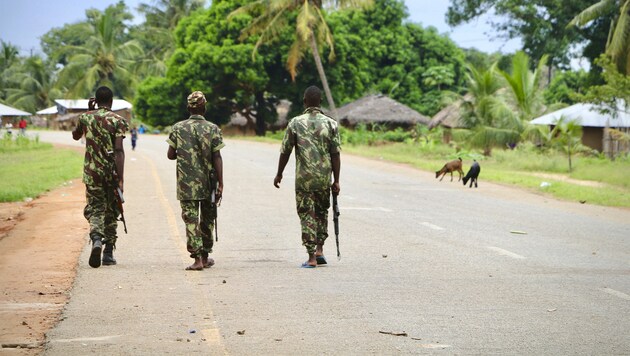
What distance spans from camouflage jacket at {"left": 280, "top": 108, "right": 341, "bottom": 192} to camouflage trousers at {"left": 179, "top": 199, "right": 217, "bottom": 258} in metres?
0.95

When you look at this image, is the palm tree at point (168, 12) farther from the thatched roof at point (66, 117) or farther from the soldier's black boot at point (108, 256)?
the soldier's black boot at point (108, 256)

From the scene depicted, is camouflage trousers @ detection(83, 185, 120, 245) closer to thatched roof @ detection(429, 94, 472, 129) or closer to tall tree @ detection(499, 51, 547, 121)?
tall tree @ detection(499, 51, 547, 121)

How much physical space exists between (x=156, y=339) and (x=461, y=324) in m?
2.17

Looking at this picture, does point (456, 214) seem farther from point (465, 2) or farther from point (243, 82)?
point (243, 82)

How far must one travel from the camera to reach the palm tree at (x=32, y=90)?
286 feet

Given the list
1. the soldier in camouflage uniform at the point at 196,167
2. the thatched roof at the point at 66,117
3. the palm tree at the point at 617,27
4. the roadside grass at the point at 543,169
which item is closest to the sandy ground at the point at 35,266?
the soldier in camouflage uniform at the point at 196,167

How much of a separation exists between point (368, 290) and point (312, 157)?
183cm

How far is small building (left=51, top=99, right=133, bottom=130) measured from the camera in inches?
3031

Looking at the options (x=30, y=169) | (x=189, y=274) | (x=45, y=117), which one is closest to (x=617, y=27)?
(x=30, y=169)

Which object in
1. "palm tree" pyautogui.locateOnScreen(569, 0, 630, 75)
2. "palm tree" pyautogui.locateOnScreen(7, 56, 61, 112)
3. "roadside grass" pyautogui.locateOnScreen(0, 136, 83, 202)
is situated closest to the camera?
"roadside grass" pyautogui.locateOnScreen(0, 136, 83, 202)

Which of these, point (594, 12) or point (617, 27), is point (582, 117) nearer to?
point (594, 12)

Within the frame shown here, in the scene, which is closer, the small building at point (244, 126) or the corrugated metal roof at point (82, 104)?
the small building at point (244, 126)

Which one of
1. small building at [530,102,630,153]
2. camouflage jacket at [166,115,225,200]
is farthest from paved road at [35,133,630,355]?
small building at [530,102,630,153]

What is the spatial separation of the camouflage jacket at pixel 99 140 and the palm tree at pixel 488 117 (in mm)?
25998
